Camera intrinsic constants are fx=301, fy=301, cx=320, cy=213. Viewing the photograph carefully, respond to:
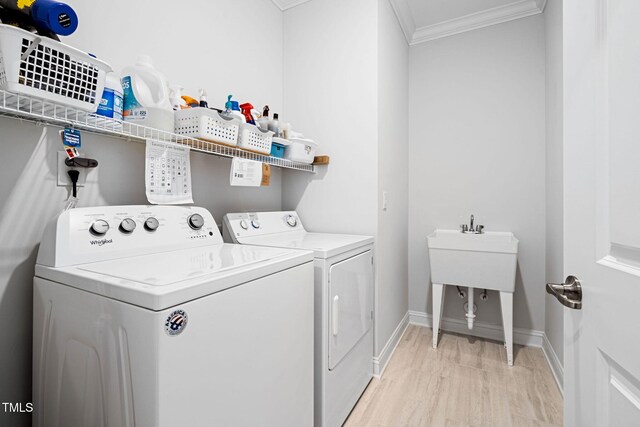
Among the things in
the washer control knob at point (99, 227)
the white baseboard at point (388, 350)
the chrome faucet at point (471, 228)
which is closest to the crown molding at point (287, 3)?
the washer control knob at point (99, 227)

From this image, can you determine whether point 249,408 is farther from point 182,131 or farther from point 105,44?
point 105,44

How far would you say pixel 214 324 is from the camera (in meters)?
0.79

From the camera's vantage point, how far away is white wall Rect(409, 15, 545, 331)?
7.71ft

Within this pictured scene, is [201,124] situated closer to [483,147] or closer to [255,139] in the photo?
[255,139]

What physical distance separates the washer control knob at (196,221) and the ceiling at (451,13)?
1744 mm

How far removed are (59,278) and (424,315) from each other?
261 centimetres

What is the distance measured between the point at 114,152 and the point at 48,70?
46 centimetres

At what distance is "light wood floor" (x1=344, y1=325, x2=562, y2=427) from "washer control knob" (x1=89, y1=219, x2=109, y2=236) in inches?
55.5

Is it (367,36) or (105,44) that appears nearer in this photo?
(105,44)

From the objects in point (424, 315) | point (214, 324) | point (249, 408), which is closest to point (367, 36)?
point (214, 324)

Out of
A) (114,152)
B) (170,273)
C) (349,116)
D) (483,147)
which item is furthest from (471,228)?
(114,152)

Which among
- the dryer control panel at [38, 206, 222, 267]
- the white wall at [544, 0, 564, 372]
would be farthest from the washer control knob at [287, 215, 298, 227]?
the white wall at [544, 0, 564, 372]

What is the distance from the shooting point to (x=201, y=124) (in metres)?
1.21

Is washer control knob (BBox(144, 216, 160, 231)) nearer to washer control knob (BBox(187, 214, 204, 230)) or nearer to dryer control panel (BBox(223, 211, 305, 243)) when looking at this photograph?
washer control knob (BBox(187, 214, 204, 230))
